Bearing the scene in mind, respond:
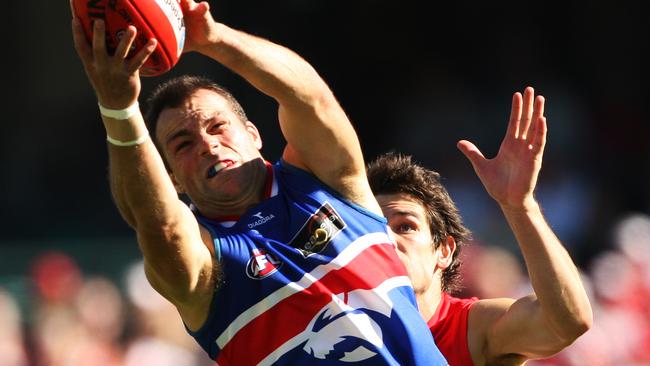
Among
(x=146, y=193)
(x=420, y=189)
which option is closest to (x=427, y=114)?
(x=420, y=189)

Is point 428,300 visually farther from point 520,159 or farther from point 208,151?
point 208,151

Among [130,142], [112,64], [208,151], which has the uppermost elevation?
[112,64]

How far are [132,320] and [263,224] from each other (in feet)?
15.6

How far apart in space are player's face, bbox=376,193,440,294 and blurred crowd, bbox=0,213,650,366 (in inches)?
114

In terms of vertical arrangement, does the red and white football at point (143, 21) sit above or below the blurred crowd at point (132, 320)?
above

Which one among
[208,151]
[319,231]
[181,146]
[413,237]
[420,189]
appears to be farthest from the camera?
[420,189]

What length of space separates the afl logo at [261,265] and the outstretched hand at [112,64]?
0.80m

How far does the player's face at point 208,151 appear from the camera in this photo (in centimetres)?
475

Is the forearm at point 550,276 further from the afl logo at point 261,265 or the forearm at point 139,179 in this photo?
the forearm at point 139,179

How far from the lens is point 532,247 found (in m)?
5.05

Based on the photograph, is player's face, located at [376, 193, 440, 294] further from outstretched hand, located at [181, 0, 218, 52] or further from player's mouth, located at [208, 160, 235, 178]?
outstretched hand, located at [181, 0, 218, 52]

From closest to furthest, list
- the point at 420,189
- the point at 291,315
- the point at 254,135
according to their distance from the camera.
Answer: the point at 291,315 < the point at 254,135 < the point at 420,189

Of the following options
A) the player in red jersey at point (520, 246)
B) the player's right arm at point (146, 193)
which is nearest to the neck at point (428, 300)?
the player in red jersey at point (520, 246)

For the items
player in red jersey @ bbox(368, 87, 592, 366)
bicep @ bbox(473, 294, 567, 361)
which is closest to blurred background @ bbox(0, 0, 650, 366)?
player in red jersey @ bbox(368, 87, 592, 366)
